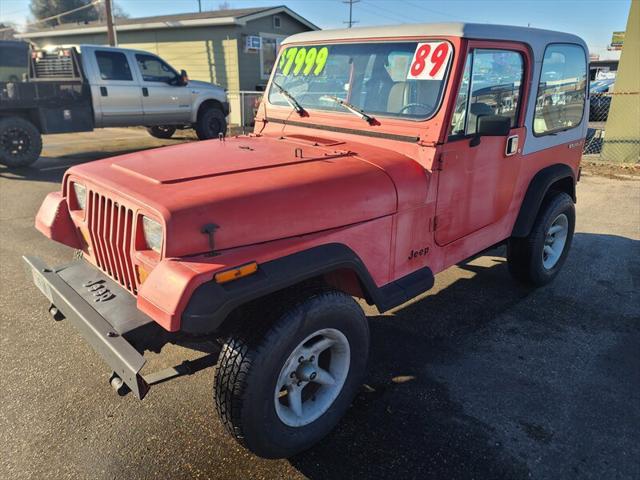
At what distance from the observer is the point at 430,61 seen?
9.58ft

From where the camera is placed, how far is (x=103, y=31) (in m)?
19.8

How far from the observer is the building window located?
17.2m

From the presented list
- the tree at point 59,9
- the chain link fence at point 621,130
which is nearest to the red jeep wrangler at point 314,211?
the chain link fence at point 621,130

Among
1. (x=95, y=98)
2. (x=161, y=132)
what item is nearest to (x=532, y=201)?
(x=95, y=98)

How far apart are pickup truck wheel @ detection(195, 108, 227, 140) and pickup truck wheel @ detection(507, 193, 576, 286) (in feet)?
29.5

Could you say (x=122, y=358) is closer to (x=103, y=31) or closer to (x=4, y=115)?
(x=4, y=115)

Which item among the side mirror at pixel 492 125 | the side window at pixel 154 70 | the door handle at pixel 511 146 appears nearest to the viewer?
the side mirror at pixel 492 125

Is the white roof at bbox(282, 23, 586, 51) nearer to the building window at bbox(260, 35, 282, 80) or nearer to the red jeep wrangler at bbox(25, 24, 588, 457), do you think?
the red jeep wrangler at bbox(25, 24, 588, 457)

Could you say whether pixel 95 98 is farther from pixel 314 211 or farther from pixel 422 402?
pixel 422 402

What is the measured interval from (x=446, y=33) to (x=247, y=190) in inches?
63.6

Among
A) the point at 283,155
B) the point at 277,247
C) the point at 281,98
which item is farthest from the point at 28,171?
the point at 277,247

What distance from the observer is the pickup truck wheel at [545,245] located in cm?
403

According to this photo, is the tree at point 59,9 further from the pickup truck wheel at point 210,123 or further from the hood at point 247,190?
the hood at point 247,190

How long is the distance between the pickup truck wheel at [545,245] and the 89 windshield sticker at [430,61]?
1.80 meters
